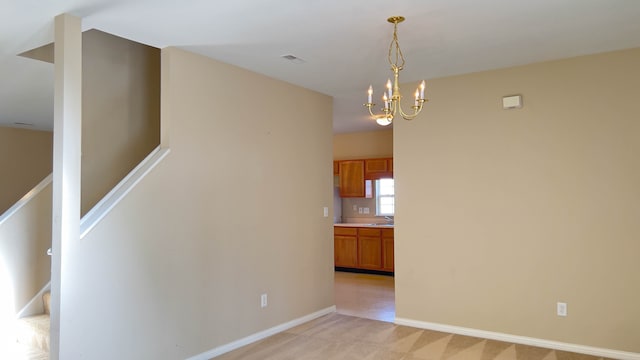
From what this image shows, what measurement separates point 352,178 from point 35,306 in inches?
210

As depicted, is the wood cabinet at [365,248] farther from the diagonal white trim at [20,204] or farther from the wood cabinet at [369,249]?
the diagonal white trim at [20,204]

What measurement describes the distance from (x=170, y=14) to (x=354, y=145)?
5.79 metres

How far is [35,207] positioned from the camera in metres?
4.70

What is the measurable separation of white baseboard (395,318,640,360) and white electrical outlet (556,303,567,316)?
260 mm

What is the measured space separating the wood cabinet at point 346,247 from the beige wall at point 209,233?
2609 millimetres

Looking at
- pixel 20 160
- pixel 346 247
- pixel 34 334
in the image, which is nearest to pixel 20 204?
pixel 34 334

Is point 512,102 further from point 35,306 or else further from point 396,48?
point 35,306

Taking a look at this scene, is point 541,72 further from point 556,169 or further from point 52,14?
point 52,14

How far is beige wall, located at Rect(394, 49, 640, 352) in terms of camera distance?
3.87m

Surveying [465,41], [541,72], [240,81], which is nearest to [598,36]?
[541,72]

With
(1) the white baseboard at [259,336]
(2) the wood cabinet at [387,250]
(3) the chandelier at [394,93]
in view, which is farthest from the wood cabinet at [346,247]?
(3) the chandelier at [394,93]

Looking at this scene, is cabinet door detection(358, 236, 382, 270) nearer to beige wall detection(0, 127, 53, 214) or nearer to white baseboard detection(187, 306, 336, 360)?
white baseboard detection(187, 306, 336, 360)

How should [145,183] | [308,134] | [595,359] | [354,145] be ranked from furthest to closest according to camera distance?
[354,145] → [308,134] → [595,359] → [145,183]

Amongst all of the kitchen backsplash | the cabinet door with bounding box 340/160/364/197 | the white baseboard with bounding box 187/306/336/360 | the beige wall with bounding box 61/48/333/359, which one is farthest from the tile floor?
the cabinet door with bounding box 340/160/364/197
